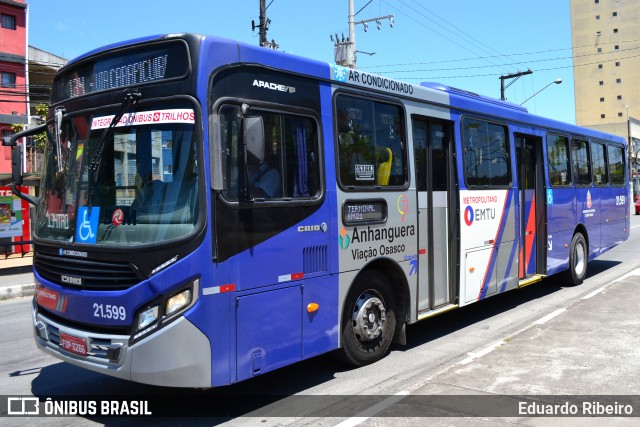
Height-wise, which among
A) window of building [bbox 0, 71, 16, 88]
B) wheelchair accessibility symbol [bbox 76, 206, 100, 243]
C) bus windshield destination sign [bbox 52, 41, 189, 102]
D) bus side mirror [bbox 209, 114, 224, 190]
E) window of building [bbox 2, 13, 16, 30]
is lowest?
wheelchair accessibility symbol [bbox 76, 206, 100, 243]

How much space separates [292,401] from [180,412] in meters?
1.01

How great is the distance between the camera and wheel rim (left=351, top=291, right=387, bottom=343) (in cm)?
581

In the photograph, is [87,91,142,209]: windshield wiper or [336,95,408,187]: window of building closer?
[87,91,142,209]: windshield wiper

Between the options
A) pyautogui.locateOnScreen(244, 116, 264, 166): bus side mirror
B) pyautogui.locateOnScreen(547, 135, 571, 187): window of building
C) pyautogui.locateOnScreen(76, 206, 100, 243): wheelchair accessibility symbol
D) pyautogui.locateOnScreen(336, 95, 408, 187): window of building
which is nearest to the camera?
pyautogui.locateOnScreen(244, 116, 264, 166): bus side mirror

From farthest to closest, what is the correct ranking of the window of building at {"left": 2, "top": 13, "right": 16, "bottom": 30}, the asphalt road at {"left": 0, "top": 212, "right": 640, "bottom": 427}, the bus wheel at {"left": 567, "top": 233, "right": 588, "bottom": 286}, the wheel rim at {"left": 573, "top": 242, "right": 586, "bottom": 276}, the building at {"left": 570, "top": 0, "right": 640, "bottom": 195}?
1. the building at {"left": 570, "top": 0, "right": 640, "bottom": 195}
2. the window of building at {"left": 2, "top": 13, "right": 16, "bottom": 30}
3. the wheel rim at {"left": 573, "top": 242, "right": 586, "bottom": 276}
4. the bus wheel at {"left": 567, "top": 233, "right": 588, "bottom": 286}
5. the asphalt road at {"left": 0, "top": 212, "right": 640, "bottom": 427}

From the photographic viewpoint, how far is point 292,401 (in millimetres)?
5055

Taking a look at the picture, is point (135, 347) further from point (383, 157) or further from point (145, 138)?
point (383, 157)

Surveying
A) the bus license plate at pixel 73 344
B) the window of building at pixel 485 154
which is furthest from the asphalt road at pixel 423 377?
the window of building at pixel 485 154

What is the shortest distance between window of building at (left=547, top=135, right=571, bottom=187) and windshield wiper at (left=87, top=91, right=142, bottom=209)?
8027mm

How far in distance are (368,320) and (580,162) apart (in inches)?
304

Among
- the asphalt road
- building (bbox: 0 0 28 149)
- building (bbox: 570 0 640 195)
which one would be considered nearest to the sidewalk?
the asphalt road

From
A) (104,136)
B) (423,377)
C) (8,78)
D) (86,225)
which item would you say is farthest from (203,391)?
(8,78)

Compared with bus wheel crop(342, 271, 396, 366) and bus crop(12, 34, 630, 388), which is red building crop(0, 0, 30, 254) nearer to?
bus crop(12, 34, 630, 388)

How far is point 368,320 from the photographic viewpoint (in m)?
5.96
